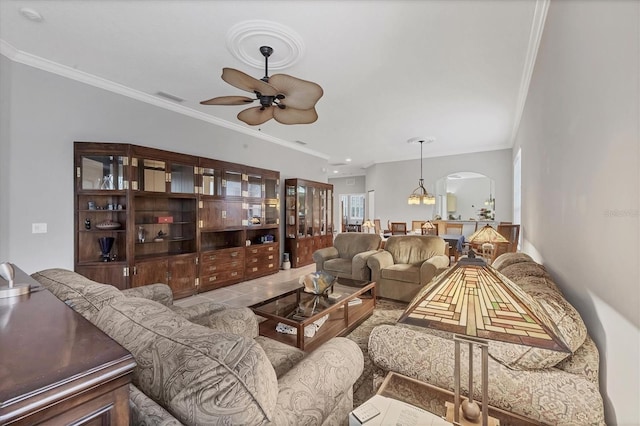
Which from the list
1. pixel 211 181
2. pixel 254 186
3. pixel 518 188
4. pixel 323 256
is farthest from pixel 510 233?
pixel 211 181

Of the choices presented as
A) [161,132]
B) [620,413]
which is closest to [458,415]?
[620,413]

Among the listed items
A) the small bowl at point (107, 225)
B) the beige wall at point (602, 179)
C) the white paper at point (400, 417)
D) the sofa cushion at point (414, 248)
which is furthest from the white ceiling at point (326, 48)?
the white paper at point (400, 417)

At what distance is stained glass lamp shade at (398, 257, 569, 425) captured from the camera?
785 millimetres

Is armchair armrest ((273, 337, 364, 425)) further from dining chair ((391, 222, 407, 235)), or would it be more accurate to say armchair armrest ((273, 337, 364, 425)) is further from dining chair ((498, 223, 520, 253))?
dining chair ((391, 222, 407, 235))

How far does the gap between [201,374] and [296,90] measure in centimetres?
225

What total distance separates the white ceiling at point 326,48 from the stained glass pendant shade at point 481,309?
227 cm

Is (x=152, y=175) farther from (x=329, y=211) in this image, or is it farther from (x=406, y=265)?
(x=329, y=211)

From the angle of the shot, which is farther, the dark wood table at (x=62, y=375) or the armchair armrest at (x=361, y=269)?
the armchair armrest at (x=361, y=269)

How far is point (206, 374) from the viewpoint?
0.79m

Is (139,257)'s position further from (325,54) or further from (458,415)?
(458,415)

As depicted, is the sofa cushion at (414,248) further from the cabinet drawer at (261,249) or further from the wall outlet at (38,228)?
the wall outlet at (38,228)

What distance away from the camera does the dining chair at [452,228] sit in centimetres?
710

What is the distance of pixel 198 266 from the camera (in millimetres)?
4336

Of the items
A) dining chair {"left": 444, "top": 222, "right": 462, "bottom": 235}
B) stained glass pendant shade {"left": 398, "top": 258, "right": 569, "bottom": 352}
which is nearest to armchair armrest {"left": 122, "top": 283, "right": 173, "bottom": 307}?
stained glass pendant shade {"left": 398, "top": 258, "right": 569, "bottom": 352}
